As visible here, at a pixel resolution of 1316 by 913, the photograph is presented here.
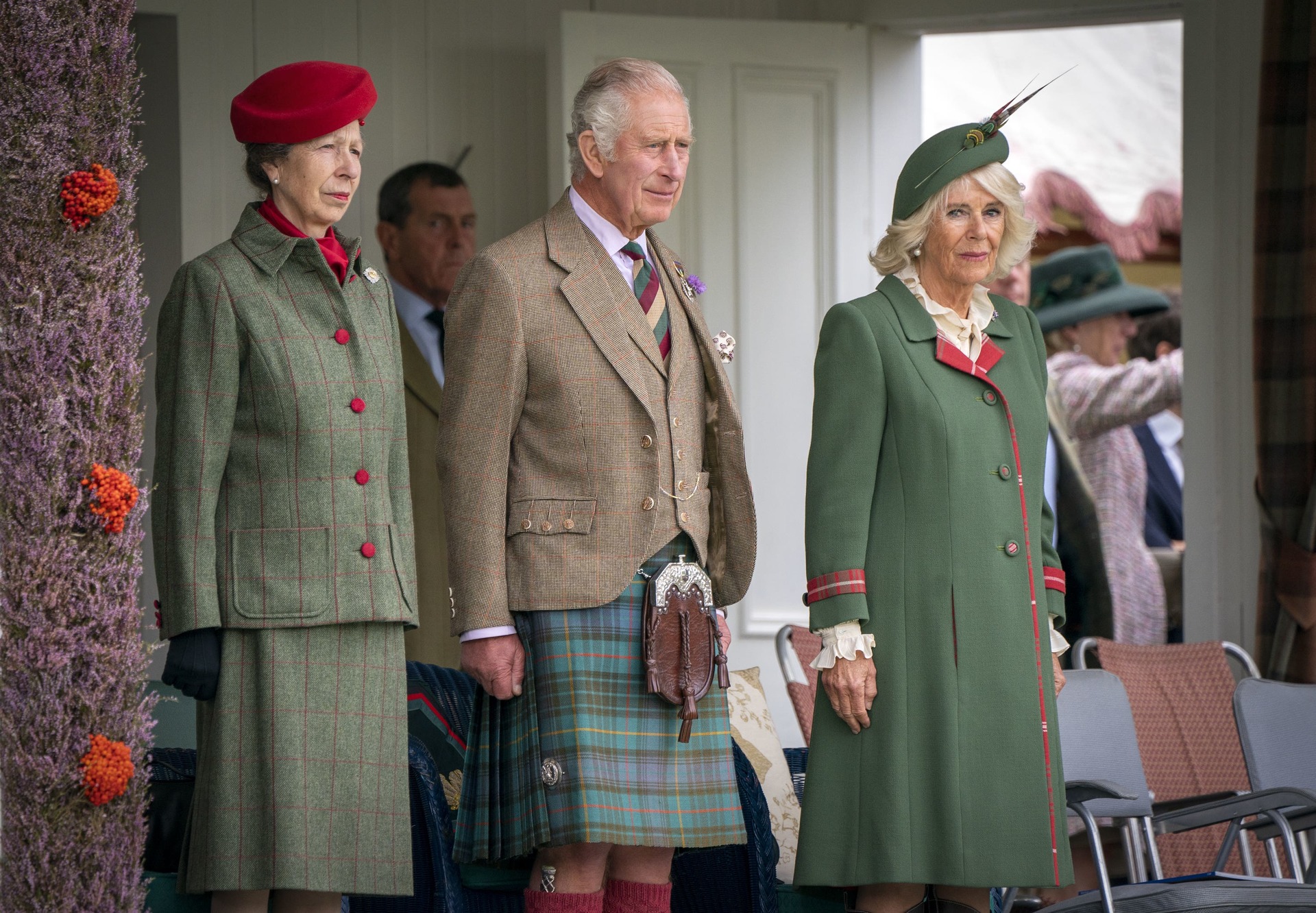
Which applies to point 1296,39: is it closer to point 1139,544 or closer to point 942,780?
point 1139,544

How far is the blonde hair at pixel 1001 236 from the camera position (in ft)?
10.1

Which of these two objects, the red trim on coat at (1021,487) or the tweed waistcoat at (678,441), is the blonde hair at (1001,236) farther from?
the tweed waistcoat at (678,441)

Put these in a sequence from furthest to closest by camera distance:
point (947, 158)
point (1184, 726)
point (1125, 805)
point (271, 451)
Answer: point (1184, 726)
point (1125, 805)
point (947, 158)
point (271, 451)

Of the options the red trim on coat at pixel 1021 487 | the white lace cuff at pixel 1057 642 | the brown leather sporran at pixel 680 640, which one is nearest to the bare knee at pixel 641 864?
the brown leather sporran at pixel 680 640

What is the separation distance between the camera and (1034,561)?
9.98 feet

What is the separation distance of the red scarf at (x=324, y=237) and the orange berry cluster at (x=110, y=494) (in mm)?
577

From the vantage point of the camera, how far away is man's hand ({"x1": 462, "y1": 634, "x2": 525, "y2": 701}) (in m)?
2.85

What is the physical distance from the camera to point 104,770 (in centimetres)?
253

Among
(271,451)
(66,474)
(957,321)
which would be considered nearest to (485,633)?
(271,451)

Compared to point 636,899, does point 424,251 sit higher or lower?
higher

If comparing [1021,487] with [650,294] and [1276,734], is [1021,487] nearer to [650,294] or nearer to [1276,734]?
[650,294]

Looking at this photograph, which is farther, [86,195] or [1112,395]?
[1112,395]

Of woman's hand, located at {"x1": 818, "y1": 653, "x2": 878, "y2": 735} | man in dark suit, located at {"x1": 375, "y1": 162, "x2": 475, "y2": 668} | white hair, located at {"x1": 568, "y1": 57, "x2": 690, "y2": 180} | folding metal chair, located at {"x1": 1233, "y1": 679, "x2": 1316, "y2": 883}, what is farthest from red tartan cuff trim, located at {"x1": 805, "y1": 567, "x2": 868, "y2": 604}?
man in dark suit, located at {"x1": 375, "y1": 162, "x2": 475, "y2": 668}

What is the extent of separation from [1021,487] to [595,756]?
0.92 meters
